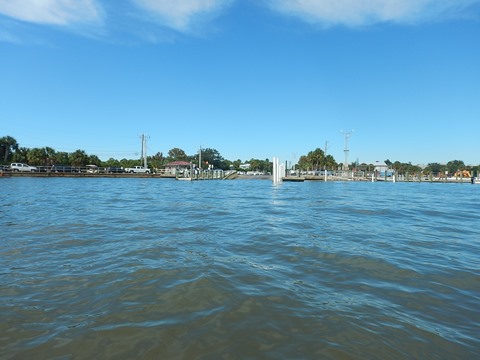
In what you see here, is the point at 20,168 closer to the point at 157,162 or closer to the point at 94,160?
the point at 94,160

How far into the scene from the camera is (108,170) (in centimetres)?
7344

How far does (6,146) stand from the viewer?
2933 inches

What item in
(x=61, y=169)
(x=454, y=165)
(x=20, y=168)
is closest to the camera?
(x=20, y=168)

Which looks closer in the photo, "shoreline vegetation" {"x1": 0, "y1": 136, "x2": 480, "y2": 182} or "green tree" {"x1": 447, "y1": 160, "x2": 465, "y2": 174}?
"shoreline vegetation" {"x1": 0, "y1": 136, "x2": 480, "y2": 182}

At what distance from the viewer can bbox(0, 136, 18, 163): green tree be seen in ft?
243

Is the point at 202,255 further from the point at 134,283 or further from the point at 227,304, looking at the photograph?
the point at 227,304

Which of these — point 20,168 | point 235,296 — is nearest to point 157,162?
point 20,168

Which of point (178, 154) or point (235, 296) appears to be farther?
point (178, 154)

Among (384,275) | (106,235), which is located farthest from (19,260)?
(384,275)

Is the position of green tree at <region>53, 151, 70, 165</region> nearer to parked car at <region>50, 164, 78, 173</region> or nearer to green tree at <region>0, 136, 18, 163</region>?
parked car at <region>50, 164, 78, 173</region>

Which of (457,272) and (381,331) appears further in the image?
(457,272)

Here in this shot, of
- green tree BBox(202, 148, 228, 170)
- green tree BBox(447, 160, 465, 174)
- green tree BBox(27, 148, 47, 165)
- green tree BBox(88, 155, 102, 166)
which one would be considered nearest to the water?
green tree BBox(27, 148, 47, 165)

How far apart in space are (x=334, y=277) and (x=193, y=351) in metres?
3.00

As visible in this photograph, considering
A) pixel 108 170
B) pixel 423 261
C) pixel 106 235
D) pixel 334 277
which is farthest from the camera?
pixel 108 170
